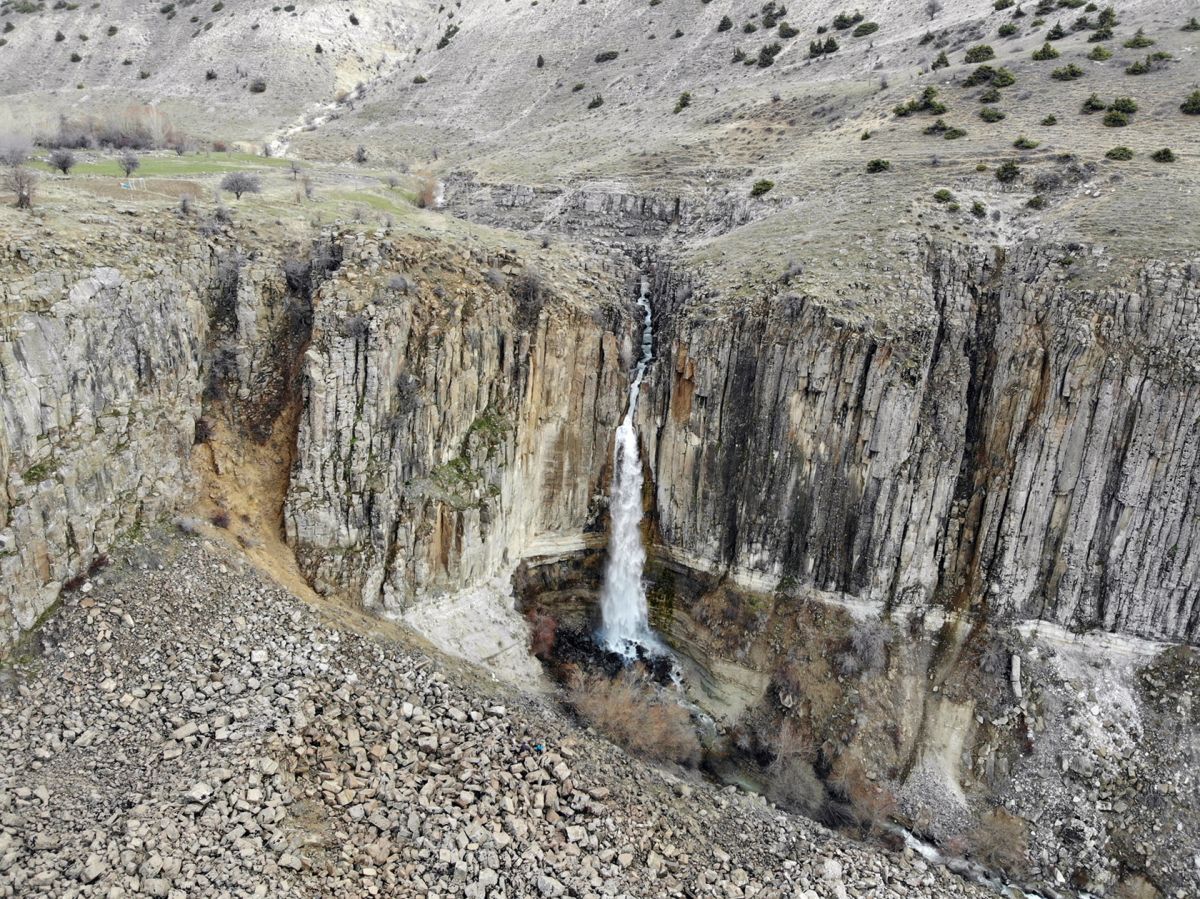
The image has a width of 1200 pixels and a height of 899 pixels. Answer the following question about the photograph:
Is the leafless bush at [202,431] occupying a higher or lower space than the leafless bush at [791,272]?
lower

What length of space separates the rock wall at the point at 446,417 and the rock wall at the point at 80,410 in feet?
13.6

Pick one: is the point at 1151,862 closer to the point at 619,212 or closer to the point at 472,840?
the point at 472,840

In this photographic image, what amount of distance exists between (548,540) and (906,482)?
14402 mm

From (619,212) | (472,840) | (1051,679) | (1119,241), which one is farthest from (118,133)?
(1051,679)

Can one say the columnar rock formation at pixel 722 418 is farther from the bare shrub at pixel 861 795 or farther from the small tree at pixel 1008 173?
the bare shrub at pixel 861 795

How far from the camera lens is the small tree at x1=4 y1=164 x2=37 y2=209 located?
2403 centimetres

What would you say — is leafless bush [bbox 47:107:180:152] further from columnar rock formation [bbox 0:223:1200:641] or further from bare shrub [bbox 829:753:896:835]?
bare shrub [bbox 829:753:896:835]

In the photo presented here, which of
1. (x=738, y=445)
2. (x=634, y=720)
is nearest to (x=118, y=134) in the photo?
(x=738, y=445)

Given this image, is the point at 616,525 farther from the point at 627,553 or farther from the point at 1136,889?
the point at 1136,889

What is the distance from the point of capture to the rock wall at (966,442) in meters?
26.1

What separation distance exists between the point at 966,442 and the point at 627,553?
556 inches

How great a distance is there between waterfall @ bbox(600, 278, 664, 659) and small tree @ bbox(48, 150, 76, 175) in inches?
946

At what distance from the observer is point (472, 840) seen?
1897 centimetres

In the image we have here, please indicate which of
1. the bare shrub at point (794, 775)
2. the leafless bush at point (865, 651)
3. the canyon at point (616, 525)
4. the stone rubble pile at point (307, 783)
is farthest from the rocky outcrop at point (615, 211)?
the stone rubble pile at point (307, 783)
